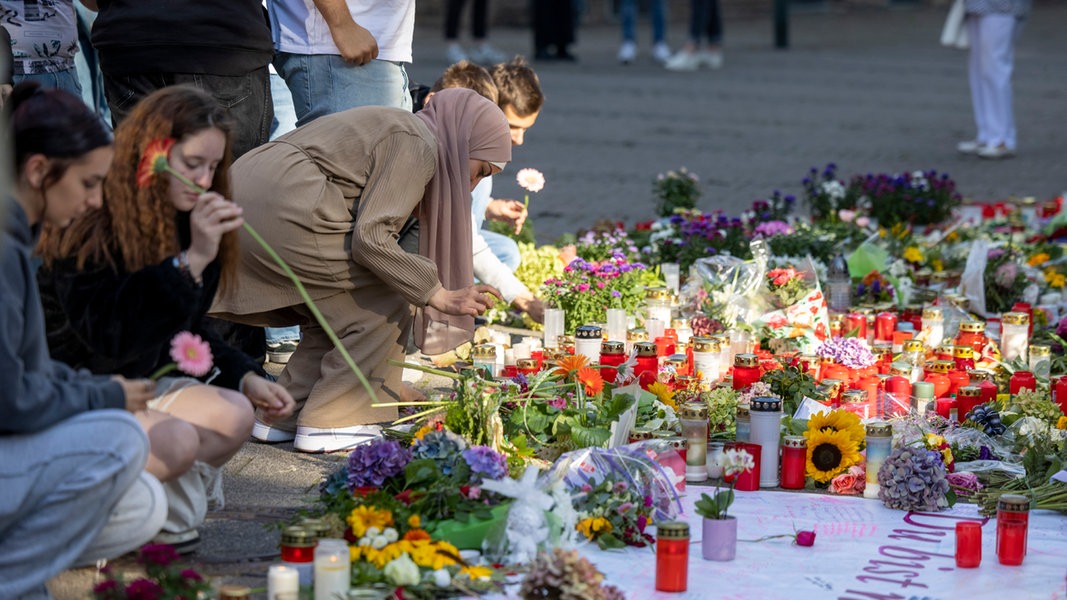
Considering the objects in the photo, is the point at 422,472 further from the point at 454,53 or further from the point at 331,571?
the point at 454,53

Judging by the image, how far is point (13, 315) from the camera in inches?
106

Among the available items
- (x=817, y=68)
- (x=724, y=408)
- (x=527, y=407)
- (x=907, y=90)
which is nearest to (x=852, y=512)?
(x=724, y=408)

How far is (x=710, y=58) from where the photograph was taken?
48.3 feet

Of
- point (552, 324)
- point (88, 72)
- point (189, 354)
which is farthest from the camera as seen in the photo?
point (88, 72)

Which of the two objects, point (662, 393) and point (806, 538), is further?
point (662, 393)

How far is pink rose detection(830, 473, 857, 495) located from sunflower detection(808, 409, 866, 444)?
10 cm

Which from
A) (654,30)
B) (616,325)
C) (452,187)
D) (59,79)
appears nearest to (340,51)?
(452,187)

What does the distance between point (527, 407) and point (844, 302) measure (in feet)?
6.96

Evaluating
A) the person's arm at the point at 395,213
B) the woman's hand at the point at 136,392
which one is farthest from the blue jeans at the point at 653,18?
the woman's hand at the point at 136,392

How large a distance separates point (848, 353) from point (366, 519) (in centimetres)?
199

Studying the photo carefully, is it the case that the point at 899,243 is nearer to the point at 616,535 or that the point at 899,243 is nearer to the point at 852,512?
the point at 852,512

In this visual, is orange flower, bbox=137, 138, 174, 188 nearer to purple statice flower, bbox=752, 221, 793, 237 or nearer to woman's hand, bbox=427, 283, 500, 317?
woman's hand, bbox=427, 283, 500, 317

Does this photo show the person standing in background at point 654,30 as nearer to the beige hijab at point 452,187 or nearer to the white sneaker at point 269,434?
the beige hijab at point 452,187

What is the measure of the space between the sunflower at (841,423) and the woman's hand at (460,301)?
3.09ft
